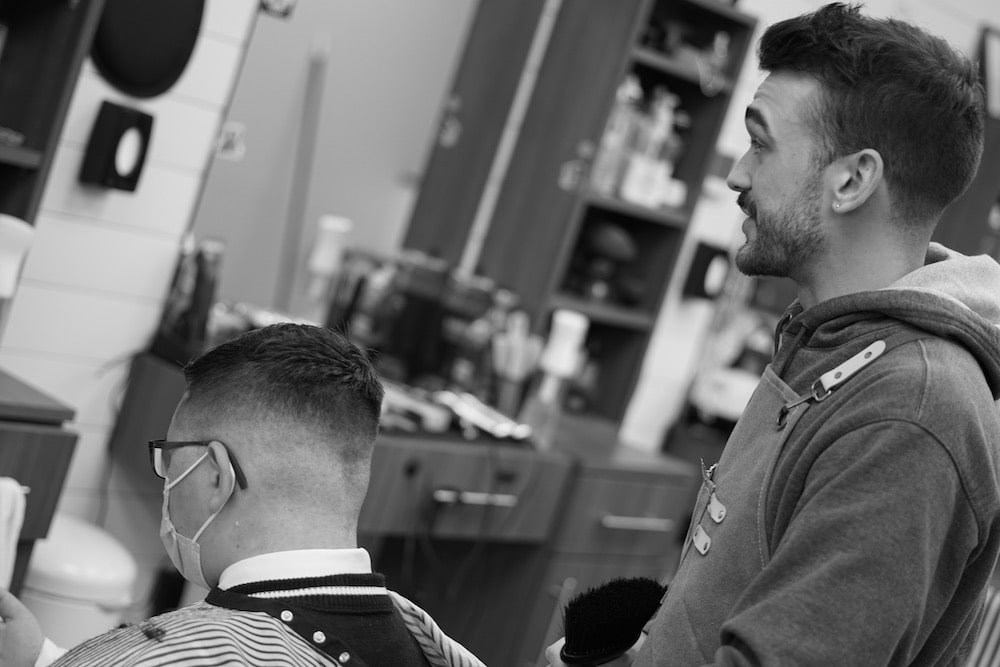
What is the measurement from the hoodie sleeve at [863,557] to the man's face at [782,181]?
0.25 meters

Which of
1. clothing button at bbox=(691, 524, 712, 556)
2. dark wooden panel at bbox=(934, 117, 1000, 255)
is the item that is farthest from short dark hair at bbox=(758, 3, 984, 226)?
dark wooden panel at bbox=(934, 117, 1000, 255)

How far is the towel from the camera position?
2.05m

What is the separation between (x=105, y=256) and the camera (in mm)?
2869

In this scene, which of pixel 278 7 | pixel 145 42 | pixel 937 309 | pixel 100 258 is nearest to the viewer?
pixel 937 309

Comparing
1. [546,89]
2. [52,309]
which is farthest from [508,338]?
[52,309]

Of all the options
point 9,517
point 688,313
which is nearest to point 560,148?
point 688,313

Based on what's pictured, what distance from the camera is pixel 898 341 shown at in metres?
1.22

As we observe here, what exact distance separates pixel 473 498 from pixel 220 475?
1715mm

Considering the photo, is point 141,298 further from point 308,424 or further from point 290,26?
point 308,424

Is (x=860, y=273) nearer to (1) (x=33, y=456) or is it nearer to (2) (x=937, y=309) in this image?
(2) (x=937, y=309)

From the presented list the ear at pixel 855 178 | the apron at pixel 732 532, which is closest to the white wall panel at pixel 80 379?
the apron at pixel 732 532

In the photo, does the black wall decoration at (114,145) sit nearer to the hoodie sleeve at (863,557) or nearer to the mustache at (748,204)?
the mustache at (748,204)

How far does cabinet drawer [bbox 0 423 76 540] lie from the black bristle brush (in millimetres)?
1187

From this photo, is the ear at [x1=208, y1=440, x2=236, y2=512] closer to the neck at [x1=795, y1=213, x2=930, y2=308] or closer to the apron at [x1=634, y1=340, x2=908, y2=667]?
the apron at [x1=634, y1=340, x2=908, y2=667]
